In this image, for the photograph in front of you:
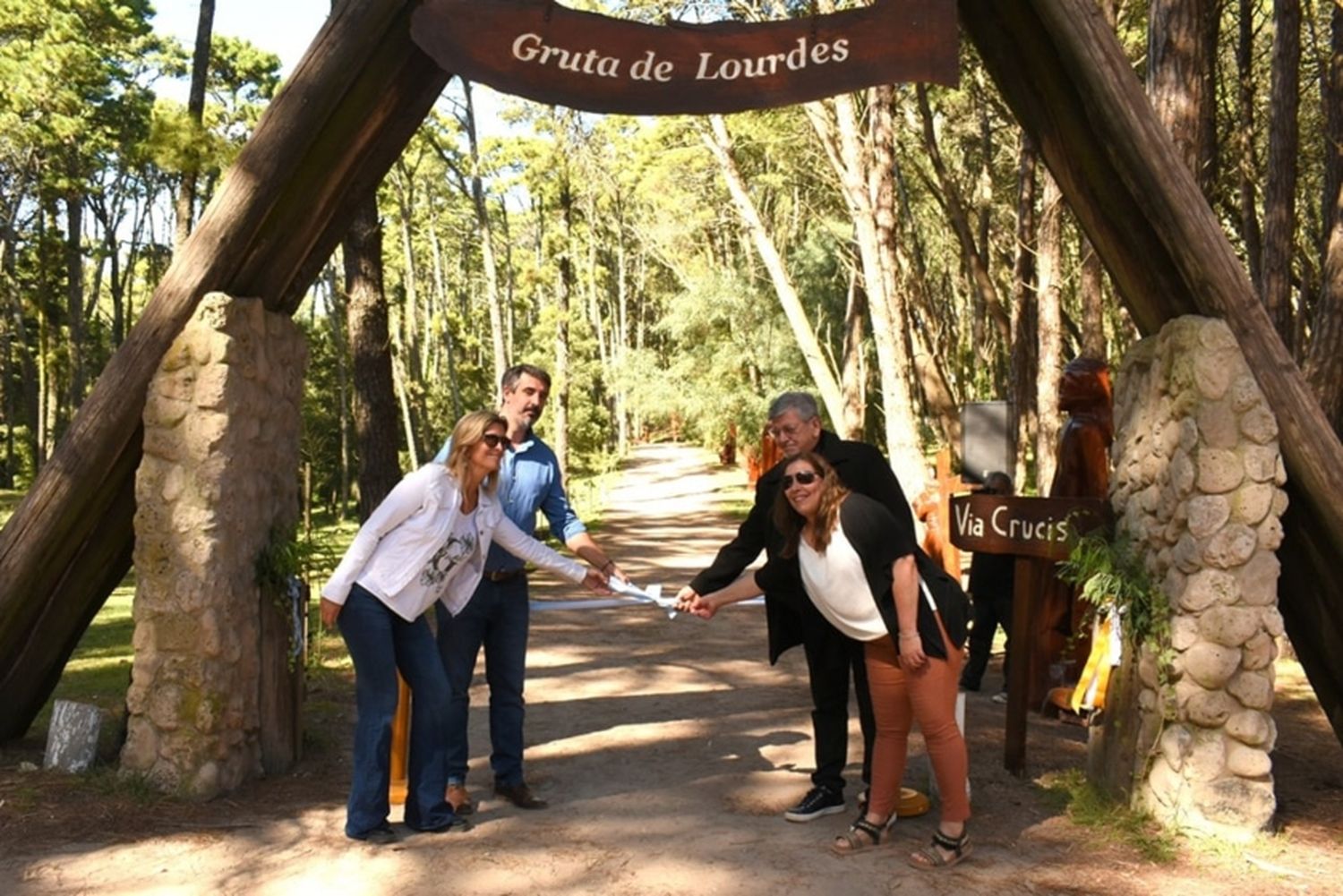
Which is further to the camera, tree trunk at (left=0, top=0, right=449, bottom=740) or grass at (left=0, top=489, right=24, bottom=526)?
grass at (left=0, top=489, right=24, bottom=526)

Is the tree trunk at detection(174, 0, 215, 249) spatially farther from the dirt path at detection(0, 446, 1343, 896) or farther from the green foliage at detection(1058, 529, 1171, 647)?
the green foliage at detection(1058, 529, 1171, 647)

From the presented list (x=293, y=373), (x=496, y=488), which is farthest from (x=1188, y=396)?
(x=293, y=373)

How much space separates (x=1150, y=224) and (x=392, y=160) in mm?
3812

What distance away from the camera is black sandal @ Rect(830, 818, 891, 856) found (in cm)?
543

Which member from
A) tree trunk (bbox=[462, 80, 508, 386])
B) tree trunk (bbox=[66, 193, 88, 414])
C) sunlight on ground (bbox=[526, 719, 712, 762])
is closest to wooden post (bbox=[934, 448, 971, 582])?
sunlight on ground (bbox=[526, 719, 712, 762])

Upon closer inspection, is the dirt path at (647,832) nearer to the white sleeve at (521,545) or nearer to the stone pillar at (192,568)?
the stone pillar at (192,568)

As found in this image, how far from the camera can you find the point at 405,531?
5.46m

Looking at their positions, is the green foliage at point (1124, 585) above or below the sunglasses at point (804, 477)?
below

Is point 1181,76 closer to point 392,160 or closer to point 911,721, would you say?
point 392,160

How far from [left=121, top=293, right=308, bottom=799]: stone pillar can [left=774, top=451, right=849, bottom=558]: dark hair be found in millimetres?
2707

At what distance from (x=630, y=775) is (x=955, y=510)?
7.25ft

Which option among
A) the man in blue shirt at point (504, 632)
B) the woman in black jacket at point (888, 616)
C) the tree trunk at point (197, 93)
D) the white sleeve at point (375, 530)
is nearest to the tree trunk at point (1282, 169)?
the woman in black jacket at point (888, 616)

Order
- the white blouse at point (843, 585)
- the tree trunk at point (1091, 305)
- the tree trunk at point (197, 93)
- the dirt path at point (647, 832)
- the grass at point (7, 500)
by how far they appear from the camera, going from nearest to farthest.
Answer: the dirt path at point (647, 832) → the white blouse at point (843, 585) → the tree trunk at point (197, 93) → the tree trunk at point (1091, 305) → the grass at point (7, 500)

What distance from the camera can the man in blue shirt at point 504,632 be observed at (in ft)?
20.1
